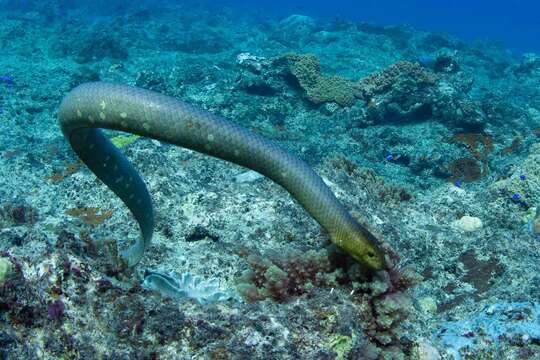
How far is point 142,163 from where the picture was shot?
6.00m

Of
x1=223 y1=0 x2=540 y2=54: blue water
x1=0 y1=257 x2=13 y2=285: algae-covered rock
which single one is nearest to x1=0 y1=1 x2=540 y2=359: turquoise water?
x1=0 y1=257 x2=13 y2=285: algae-covered rock

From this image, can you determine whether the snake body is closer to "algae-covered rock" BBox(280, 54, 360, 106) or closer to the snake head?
the snake head

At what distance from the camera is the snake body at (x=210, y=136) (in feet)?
9.36

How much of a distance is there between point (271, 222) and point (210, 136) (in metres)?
2.28

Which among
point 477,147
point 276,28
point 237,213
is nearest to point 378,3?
point 276,28

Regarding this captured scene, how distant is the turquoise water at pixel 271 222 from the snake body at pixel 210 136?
0.05 feet

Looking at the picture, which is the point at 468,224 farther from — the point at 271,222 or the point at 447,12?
the point at 447,12

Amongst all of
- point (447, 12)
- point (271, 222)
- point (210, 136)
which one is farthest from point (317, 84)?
point (447, 12)

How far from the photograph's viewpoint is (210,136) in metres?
2.88

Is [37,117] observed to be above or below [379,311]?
above

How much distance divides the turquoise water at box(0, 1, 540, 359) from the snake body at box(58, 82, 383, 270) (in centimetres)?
2

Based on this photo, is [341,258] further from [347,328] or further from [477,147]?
[477,147]

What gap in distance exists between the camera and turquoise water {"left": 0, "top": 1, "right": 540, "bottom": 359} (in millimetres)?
2369

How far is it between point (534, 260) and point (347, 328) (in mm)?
3457
